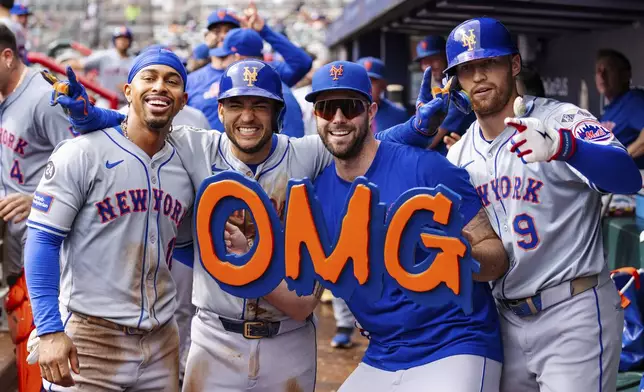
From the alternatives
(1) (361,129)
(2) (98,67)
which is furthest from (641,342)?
(2) (98,67)

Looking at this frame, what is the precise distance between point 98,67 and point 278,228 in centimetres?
1100

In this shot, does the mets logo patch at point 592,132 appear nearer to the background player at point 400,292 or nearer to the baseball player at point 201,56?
the background player at point 400,292

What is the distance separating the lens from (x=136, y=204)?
3.78 m

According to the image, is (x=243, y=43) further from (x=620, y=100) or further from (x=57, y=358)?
(x=57, y=358)

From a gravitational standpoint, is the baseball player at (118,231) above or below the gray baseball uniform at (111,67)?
below

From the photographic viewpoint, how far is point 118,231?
3758 mm

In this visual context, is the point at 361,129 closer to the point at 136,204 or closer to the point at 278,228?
the point at 278,228

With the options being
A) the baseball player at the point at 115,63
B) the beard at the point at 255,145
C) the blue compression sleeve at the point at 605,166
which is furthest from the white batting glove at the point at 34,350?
the baseball player at the point at 115,63

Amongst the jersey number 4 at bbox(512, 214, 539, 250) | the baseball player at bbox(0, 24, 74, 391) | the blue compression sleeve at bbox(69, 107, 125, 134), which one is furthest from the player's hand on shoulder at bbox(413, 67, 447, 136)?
the baseball player at bbox(0, 24, 74, 391)

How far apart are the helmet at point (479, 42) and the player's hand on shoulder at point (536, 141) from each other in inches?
23.6

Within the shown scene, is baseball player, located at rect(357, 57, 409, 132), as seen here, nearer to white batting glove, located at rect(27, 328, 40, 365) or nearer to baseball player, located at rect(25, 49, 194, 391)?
baseball player, located at rect(25, 49, 194, 391)

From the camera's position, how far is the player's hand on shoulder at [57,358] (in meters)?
3.45

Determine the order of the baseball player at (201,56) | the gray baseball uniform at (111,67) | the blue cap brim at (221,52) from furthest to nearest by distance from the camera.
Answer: the gray baseball uniform at (111,67), the baseball player at (201,56), the blue cap brim at (221,52)

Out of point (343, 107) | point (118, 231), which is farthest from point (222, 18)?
point (118, 231)
